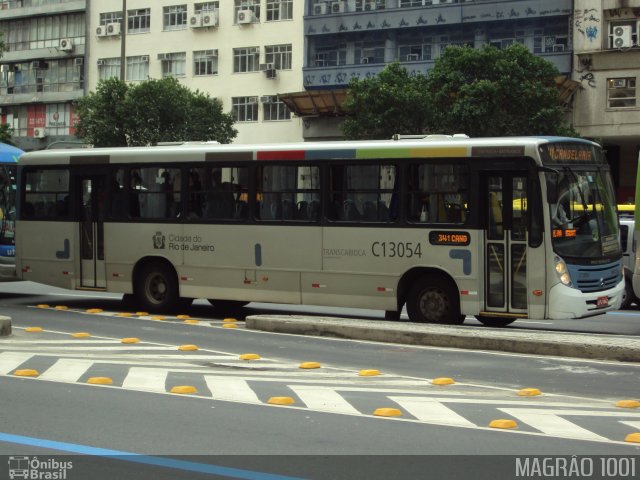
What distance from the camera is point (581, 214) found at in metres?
15.3

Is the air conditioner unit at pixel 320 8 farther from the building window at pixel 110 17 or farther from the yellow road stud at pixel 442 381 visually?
the yellow road stud at pixel 442 381

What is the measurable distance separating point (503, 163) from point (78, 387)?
7662 mm

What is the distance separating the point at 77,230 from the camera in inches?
758

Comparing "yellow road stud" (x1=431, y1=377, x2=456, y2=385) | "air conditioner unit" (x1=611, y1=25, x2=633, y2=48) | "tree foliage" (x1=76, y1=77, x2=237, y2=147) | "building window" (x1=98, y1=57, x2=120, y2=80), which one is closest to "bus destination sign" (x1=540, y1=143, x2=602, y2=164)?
"yellow road stud" (x1=431, y1=377, x2=456, y2=385)

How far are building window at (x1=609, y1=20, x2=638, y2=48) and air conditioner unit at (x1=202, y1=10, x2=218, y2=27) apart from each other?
22.4 metres

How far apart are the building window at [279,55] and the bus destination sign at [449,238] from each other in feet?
137

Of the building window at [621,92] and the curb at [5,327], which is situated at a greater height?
the building window at [621,92]

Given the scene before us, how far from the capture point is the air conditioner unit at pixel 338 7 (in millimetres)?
53812

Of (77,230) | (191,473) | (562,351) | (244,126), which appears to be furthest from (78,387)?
(244,126)

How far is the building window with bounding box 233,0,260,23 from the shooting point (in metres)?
58.1

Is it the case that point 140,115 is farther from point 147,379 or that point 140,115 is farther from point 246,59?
point 147,379

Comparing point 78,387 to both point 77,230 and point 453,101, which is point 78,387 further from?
point 453,101

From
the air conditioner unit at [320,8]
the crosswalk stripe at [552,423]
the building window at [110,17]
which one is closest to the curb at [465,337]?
the crosswalk stripe at [552,423]

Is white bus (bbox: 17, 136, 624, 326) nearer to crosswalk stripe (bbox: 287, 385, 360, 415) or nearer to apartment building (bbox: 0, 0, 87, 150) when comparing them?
crosswalk stripe (bbox: 287, 385, 360, 415)
